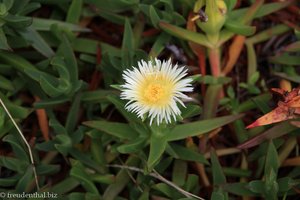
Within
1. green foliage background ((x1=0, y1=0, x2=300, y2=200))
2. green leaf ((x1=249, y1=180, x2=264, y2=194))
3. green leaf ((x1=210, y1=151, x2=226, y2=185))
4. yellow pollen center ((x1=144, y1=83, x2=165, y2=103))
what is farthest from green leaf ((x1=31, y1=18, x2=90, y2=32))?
green leaf ((x1=249, y1=180, x2=264, y2=194))

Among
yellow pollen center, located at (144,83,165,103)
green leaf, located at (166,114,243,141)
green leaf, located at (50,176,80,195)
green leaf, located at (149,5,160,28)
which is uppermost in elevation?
green leaf, located at (149,5,160,28)

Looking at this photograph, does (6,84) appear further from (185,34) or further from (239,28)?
(239,28)

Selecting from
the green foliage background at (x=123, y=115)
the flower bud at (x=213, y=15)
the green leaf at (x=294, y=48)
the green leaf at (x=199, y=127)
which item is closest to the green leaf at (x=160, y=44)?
the green foliage background at (x=123, y=115)

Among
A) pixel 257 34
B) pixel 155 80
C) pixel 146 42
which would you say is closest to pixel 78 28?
pixel 146 42

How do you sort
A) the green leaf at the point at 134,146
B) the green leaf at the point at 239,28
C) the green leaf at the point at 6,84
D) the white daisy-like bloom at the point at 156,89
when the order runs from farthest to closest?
the green leaf at the point at 6,84
the green leaf at the point at 239,28
the green leaf at the point at 134,146
the white daisy-like bloom at the point at 156,89

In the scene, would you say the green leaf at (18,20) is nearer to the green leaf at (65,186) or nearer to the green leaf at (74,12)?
the green leaf at (74,12)

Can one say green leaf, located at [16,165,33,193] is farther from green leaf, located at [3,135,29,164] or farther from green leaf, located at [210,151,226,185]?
green leaf, located at [210,151,226,185]

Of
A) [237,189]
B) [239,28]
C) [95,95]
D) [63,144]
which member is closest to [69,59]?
[95,95]

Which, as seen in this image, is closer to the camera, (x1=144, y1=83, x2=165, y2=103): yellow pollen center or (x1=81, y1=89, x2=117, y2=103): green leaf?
(x1=144, y1=83, x2=165, y2=103): yellow pollen center
